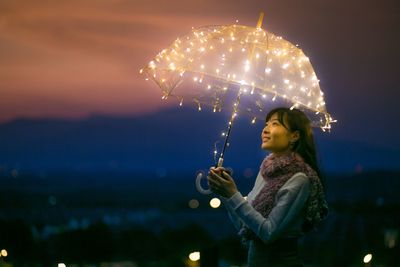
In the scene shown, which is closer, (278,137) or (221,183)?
(221,183)

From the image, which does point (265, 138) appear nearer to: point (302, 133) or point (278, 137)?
point (278, 137)

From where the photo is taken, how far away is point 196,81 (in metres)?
3.74

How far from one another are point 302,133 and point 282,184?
12.1 inches

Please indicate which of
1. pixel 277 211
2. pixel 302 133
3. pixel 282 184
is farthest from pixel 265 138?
pixel 277 211

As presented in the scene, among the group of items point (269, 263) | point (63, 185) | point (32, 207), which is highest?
point (63, 185)

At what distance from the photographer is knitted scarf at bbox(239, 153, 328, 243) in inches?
112

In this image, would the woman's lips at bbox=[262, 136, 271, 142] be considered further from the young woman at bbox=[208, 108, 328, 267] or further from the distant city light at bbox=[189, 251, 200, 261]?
the distant city light at bbox=[189, 251, 200, 261]

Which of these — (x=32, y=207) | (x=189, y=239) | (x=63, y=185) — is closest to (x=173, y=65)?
(x=189, y=239)

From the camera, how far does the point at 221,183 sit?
9.25 feet

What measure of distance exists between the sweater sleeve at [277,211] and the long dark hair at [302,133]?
22 centimetres

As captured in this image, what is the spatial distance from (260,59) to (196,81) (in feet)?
1.92

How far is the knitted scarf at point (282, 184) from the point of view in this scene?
2.86 m

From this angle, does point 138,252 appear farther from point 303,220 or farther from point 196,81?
point 303,220

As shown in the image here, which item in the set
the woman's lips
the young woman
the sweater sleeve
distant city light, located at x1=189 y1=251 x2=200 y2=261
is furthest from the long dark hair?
distant city light, located at x1=189 y1=251 x2=200 y2=261
